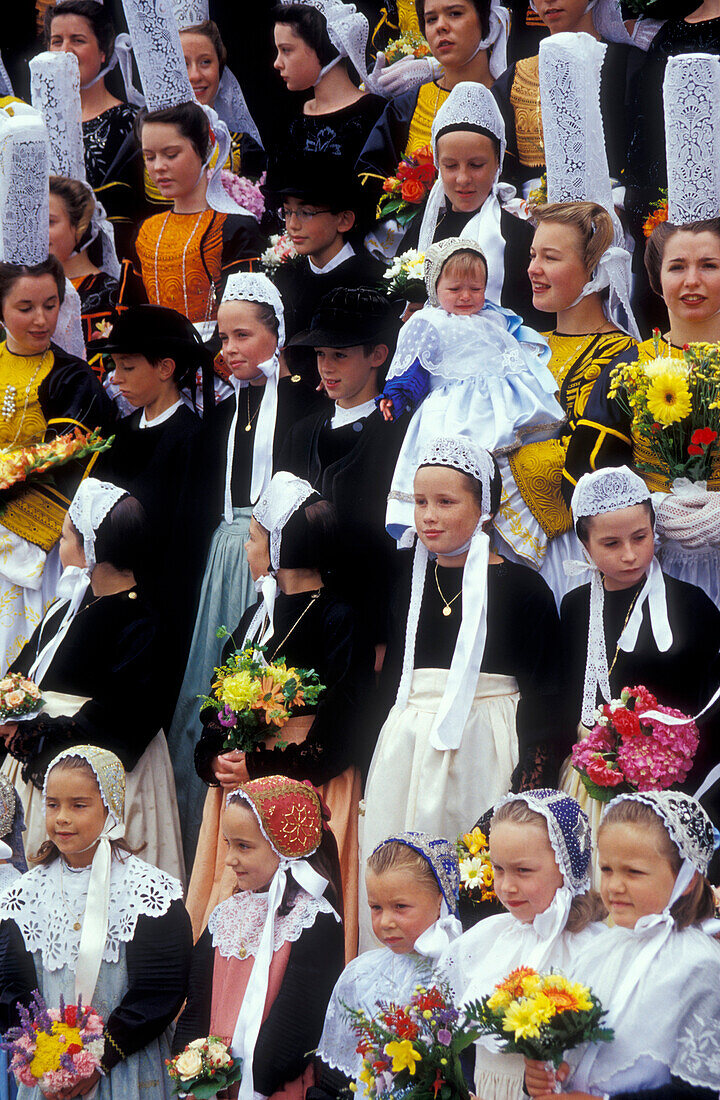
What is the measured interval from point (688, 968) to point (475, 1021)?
585mm

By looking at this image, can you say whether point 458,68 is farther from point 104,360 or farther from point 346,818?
point 346,818

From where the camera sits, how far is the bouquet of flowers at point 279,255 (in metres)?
7.86

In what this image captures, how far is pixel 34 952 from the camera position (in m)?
5.13

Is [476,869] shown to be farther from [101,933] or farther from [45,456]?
[45,456]

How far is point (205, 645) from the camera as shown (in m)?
6.81

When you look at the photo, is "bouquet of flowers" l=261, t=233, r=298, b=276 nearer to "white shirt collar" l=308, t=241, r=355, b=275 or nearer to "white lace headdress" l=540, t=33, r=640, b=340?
"white shirt collar" l=308, t=241, r=355, b=275

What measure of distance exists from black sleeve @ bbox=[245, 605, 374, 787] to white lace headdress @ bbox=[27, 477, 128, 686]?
1117 millimetres

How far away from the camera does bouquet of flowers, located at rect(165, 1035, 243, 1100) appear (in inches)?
180

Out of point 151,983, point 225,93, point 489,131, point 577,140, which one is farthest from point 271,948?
point 225,93

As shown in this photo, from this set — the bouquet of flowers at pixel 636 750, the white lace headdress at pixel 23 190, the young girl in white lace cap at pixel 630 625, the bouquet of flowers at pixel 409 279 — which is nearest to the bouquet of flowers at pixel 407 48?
the bouquet of flowers at pixel 409 279

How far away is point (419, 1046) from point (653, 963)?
66 centimetres

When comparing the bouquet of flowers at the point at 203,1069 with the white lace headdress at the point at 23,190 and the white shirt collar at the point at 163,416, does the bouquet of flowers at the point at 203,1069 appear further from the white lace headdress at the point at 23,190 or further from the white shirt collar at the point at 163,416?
the white lace headdress at the point at 23,190

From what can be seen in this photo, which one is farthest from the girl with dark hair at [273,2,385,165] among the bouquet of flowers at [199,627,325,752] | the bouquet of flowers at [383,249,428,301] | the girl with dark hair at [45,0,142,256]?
the bouquet of flowers at [199,627,325,752]

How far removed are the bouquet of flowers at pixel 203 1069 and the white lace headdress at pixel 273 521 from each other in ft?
5.76
